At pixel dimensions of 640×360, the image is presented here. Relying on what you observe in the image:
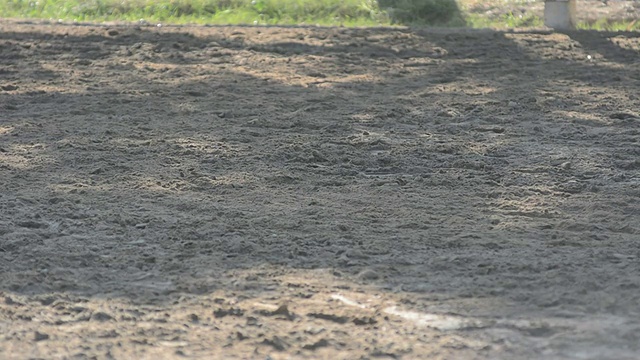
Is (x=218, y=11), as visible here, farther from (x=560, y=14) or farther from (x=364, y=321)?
(x=364, y=321)

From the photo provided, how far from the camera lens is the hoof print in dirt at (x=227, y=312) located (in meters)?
3.77

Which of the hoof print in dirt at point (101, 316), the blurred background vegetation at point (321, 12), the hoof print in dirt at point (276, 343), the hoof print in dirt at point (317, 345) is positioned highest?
the blurred background vegetation at point (321, 12)

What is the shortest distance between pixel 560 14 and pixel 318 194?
→ 4.64 metres

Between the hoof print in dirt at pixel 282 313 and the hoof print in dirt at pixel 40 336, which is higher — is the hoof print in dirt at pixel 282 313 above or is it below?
below

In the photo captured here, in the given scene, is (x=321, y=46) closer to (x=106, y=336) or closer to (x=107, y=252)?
(x=107, y=252)

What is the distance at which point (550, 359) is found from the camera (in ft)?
11.0

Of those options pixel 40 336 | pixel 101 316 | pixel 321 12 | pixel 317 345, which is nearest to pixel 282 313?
pixel 317 345

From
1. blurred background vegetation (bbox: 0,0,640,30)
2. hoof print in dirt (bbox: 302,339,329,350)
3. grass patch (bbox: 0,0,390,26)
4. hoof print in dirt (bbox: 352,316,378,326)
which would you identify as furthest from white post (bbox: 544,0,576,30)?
hoof print in dirt (bbox: 302,339,329,350)

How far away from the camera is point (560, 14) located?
9172mm

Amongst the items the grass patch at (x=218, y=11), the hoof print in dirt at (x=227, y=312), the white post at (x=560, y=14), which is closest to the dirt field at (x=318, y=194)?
the hoof print in dirt at (x=227, y=312)

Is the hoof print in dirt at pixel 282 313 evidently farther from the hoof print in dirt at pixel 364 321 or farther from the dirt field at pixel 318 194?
the hoof print in dirt at pixel 364 321

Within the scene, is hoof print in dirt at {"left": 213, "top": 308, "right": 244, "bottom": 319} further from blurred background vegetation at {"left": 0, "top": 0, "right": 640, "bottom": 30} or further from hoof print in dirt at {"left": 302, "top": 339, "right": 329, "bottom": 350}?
blurred background vegetation at {"left": 0, "top": 0, "right": 640, "bottom": 30}

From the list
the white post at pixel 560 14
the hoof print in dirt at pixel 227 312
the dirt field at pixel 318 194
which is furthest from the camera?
the white post at pixel 560 14

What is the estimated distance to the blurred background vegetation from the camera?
32.1ft
